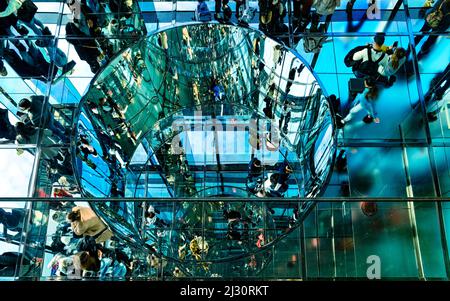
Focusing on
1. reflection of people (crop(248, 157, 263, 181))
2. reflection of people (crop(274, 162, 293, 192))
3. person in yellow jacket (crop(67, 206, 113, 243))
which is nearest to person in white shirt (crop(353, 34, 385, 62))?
reflection of people (crop(274, 162, 293, 192))

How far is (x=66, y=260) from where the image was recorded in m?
Result: 5.24

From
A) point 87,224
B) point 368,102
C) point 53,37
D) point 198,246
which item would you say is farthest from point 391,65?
point 53,37

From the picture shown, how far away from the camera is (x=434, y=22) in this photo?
5.87 meters

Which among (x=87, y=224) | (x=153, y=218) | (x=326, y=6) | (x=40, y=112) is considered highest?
(x=326, y=6)

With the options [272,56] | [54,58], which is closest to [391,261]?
[272,56]

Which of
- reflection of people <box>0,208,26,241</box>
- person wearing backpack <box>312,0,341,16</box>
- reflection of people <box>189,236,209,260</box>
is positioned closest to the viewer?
reflection of people <box>0,208,26,241</box>

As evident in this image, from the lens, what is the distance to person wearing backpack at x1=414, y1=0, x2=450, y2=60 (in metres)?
5.75

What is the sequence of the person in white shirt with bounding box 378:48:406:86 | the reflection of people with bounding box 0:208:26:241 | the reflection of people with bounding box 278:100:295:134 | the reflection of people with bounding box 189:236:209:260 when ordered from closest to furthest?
the reflection of people with bounding box 278:100:295:134 → the reflection of people with bounding box 0:208:26:241 → the reflection of people with bounding box 189:236:209:260 → the person in white shirt with bounding box 378:48:406:86

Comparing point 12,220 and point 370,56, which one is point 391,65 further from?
point 12,220

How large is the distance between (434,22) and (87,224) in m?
5.15

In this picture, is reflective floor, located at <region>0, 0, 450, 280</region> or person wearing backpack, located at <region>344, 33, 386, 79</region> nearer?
reflective floor, located at <region>0, 0, 450, 280</region>

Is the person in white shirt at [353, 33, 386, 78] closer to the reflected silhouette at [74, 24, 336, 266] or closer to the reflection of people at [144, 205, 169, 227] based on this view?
the reflected silhouette at [74, 24, 336, 266]

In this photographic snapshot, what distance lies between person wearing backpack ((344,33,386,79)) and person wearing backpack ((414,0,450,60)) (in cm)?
48

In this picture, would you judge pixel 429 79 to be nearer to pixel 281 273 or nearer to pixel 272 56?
pixel 272 56
